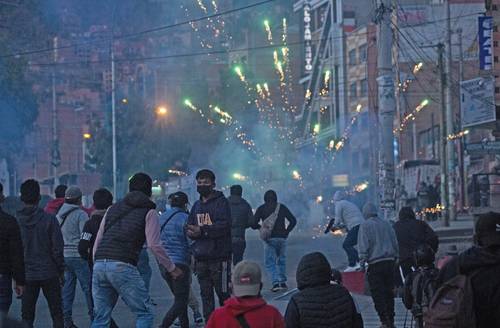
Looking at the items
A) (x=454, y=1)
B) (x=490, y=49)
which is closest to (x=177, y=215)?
(x=490, y=49)

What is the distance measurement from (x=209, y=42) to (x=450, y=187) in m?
56.2

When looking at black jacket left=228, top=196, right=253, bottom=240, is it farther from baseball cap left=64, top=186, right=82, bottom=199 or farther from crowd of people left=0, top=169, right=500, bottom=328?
baseball cap left=64, top=186, right=82, bottom=199

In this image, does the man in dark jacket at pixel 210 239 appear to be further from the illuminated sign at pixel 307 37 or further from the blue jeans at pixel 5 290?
the illuminated sign at pixel 307 37

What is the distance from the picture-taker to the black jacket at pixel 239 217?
1778cm

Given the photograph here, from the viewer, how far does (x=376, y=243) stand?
44.8 feet

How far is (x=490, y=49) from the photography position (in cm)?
3028

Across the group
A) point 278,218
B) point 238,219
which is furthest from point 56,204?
point 278,218

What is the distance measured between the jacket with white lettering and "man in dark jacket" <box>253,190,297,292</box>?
6.18 metres

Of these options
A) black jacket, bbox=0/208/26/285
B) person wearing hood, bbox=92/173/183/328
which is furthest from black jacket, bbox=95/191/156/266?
black jacket, bbox=0/208/26/285

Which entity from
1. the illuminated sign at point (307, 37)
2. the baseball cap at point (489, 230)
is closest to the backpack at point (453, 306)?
the baseball cap at point (489, 230)

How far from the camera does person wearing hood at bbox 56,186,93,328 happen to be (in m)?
13.4

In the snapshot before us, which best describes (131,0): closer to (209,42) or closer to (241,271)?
(209,42)

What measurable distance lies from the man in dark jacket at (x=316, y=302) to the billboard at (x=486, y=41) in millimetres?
22195

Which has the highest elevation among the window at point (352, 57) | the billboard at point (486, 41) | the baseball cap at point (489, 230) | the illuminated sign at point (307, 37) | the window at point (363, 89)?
the illuminated sign at point (307, 37)
